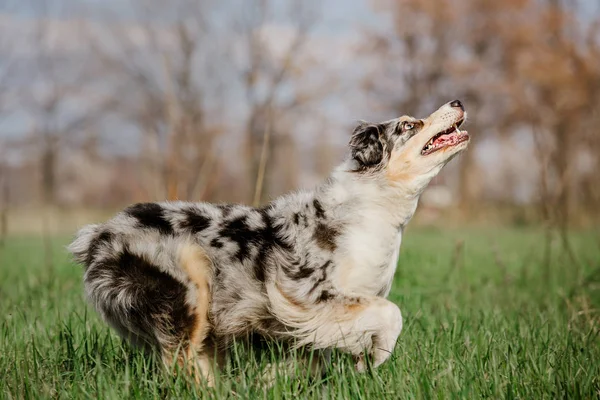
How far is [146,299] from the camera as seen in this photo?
11.6 ft

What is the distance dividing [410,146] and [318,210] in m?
0.75

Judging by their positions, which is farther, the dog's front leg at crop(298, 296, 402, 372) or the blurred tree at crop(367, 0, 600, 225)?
the blurred tree at crop(367, 0, 600, 225)

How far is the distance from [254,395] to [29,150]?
136ft

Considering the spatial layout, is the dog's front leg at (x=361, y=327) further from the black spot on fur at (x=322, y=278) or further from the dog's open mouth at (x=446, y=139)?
the dog's open mouth at (x=446, y=139)

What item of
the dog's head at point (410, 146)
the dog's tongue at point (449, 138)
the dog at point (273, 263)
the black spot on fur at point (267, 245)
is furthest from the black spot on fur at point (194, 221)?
the dog's tongue at point (449, 138)

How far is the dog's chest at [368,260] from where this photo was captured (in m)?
3.75

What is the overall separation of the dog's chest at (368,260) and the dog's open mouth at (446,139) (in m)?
0.62

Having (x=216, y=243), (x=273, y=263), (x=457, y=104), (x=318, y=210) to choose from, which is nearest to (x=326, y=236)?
(x=318, y=210)

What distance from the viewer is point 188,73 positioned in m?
31.8

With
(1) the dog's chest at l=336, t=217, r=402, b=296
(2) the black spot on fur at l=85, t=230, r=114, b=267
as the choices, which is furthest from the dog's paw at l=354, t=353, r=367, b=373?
(2) the black spot on fur at l=85, t=230, r=114, b=267

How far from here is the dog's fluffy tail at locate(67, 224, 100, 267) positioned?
3814 mm

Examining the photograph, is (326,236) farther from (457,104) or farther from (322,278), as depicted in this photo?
(457,104)

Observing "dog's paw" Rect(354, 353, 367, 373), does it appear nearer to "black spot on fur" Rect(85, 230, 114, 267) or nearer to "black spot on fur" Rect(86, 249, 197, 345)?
"black spot on fur" Rect(86, 249, 197, 345)

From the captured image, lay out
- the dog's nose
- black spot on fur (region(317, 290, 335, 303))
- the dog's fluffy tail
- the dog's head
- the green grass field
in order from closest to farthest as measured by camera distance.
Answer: the green grass field < black spot on fur (region(317, 290, 335, 303)) < the dog's fluffy tail < the dog's head < the dog's nose
